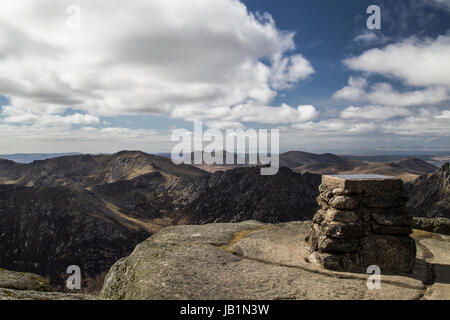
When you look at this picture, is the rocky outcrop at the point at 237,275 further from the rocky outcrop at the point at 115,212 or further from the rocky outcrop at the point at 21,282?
the rocky outcrop at the point at 115,212

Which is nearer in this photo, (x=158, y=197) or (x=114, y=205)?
(x=114, y=205)

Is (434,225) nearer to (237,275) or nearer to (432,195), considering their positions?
(237,275)

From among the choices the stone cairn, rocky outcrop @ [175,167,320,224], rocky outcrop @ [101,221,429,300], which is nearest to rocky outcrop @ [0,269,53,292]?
rocky outcrop @ [101,221,429,300]

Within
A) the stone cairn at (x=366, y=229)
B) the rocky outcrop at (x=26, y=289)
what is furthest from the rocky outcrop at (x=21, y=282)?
the stone cairn at (x=366, y=229)

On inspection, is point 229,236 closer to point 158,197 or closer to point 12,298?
point 12,298

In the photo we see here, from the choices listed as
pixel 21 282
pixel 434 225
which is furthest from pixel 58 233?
pixel 434 225

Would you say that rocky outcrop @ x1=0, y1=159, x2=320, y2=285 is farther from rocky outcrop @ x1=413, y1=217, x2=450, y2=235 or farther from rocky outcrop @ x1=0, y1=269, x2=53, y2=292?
rocky outcrop @ x1=413, y1=217, x2=450, y2=235

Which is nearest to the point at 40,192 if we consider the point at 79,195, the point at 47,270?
the point at 79,195
